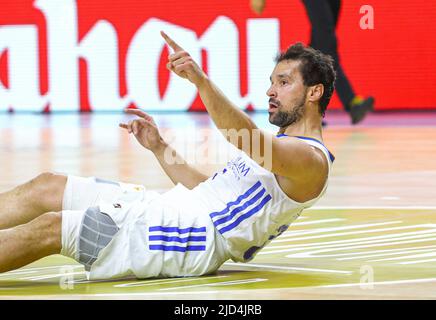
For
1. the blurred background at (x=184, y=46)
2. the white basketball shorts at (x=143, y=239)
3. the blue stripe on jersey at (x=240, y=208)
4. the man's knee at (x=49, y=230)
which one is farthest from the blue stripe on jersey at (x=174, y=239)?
the blurred background at (x=184, y=46)

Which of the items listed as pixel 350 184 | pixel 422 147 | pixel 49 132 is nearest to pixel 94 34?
pixel 49 132

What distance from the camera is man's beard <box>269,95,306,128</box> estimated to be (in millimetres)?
4531

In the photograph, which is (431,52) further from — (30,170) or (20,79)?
(30,170)

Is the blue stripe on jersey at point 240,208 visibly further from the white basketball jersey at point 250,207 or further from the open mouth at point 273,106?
the open mouth at point 273,106

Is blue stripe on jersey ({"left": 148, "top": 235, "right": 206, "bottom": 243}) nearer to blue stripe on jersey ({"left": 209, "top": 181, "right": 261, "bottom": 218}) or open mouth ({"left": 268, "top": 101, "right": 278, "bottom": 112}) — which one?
blue stripe on jersey ({"left": 209, "top": 181, "right": 261, "bottom": 218})

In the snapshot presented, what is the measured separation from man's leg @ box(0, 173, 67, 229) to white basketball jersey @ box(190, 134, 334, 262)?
62cm

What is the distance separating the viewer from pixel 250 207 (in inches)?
174

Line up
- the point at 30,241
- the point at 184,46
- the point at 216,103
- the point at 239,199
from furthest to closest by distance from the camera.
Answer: the point at 184,46 → the point at 239,199 → the point at 30,241 → the point at 216,103

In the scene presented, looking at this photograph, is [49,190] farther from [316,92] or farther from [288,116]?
[316,92]

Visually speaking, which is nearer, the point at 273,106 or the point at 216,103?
the point at 216,103

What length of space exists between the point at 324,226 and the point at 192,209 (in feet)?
5.47

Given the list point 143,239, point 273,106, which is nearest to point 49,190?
point 143,239

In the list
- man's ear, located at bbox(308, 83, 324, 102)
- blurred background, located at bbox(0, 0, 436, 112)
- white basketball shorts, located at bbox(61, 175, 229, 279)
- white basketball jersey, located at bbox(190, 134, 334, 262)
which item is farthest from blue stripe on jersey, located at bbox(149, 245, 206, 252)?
blurred background, located at bbox(0, 0, 436, 112)

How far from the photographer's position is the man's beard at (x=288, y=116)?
14.9 ft
